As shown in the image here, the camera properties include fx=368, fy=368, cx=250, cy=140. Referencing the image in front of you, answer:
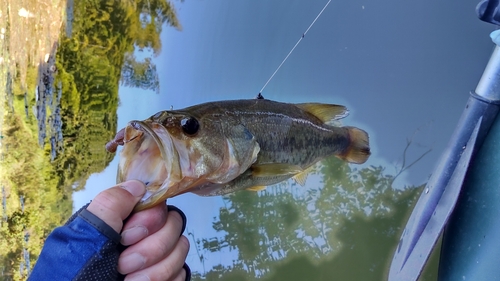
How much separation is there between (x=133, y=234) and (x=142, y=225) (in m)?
0.03

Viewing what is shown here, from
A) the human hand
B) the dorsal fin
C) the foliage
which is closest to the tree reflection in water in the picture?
the dorsal fin

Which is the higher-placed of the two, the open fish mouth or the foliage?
the open fish mouth

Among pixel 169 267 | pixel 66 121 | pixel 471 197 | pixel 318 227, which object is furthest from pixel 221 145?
pixel 66 121

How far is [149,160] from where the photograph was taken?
1.00 m

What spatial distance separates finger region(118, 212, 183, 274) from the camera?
962 mm

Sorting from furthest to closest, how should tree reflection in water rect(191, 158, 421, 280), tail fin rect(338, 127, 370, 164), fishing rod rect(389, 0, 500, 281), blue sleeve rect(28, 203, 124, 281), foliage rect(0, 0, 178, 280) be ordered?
foliage rect(0, 0, 178, 280) < tree reflection in water rect(191, 158, 421, 280) < tail fin rect(338, 127, 370, 164) < fishing rod rect(389, 0, 500, 281) < blue sleeve rect(28, 203, 124, 281)

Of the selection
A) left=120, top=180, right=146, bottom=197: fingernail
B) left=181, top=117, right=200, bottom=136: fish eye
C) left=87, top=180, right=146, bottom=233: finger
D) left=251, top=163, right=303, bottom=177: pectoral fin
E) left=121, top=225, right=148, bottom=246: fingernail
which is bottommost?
left=121, top=225, right=148, bottom=246: fingernail

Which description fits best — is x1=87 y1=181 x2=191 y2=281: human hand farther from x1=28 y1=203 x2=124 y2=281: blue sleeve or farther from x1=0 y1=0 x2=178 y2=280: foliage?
x1=0 y1=0 x2=178 y2=280: foliage

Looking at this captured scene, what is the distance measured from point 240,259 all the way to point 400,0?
2.11 meters

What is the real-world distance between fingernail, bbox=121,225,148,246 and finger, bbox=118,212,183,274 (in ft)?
0.06

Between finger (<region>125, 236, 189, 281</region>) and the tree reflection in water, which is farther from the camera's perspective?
the tree reflection in water

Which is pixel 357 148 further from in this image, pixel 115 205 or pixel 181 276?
pixel 115 205

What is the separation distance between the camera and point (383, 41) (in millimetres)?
2340

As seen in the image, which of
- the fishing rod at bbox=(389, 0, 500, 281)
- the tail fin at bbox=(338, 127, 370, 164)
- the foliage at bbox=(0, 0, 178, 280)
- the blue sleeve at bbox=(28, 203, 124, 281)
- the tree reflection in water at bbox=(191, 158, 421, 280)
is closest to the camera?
the blue sleeve at bbox=(28, 203, 124, 281)
